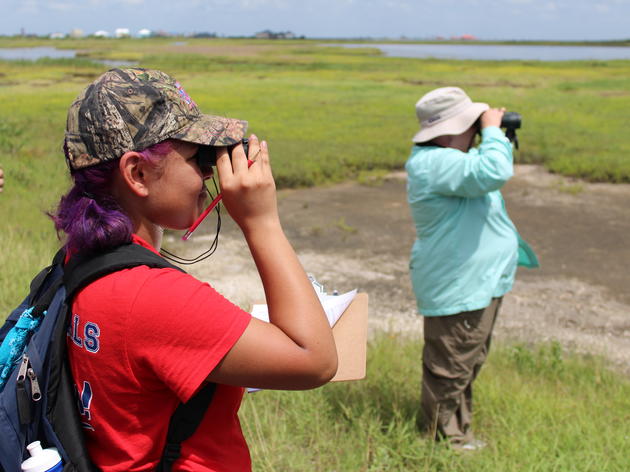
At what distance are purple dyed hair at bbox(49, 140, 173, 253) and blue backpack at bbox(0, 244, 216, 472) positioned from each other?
0.08 feet

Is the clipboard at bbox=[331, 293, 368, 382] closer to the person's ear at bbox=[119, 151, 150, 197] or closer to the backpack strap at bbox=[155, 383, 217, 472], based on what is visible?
the backpack strap at bbox=[155, 383, 217, 472]

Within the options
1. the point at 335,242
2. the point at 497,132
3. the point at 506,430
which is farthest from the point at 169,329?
the point at 335,242

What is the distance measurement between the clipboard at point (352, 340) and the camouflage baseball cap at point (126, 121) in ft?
1.97

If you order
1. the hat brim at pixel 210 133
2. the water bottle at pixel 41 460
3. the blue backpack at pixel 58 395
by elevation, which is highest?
the hat brim at pixel 210 133

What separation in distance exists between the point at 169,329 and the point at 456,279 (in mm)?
2183

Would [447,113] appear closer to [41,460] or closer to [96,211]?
[96,211]

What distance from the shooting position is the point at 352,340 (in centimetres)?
161

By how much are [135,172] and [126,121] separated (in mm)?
99

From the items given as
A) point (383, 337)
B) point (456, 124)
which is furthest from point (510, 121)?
point (383, 337)

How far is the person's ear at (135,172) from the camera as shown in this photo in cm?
121

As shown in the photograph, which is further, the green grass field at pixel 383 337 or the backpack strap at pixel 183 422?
the green grass field at pixel 383 337

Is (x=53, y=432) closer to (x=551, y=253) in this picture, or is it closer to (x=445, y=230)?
(x=445, y=230)

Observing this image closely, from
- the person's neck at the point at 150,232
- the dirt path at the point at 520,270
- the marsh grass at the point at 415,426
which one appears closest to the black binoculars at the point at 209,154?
the person's neck at the point at 150,232

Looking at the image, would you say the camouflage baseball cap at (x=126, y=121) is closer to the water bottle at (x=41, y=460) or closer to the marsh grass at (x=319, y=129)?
the marsh grass at (x=319, y=129)
